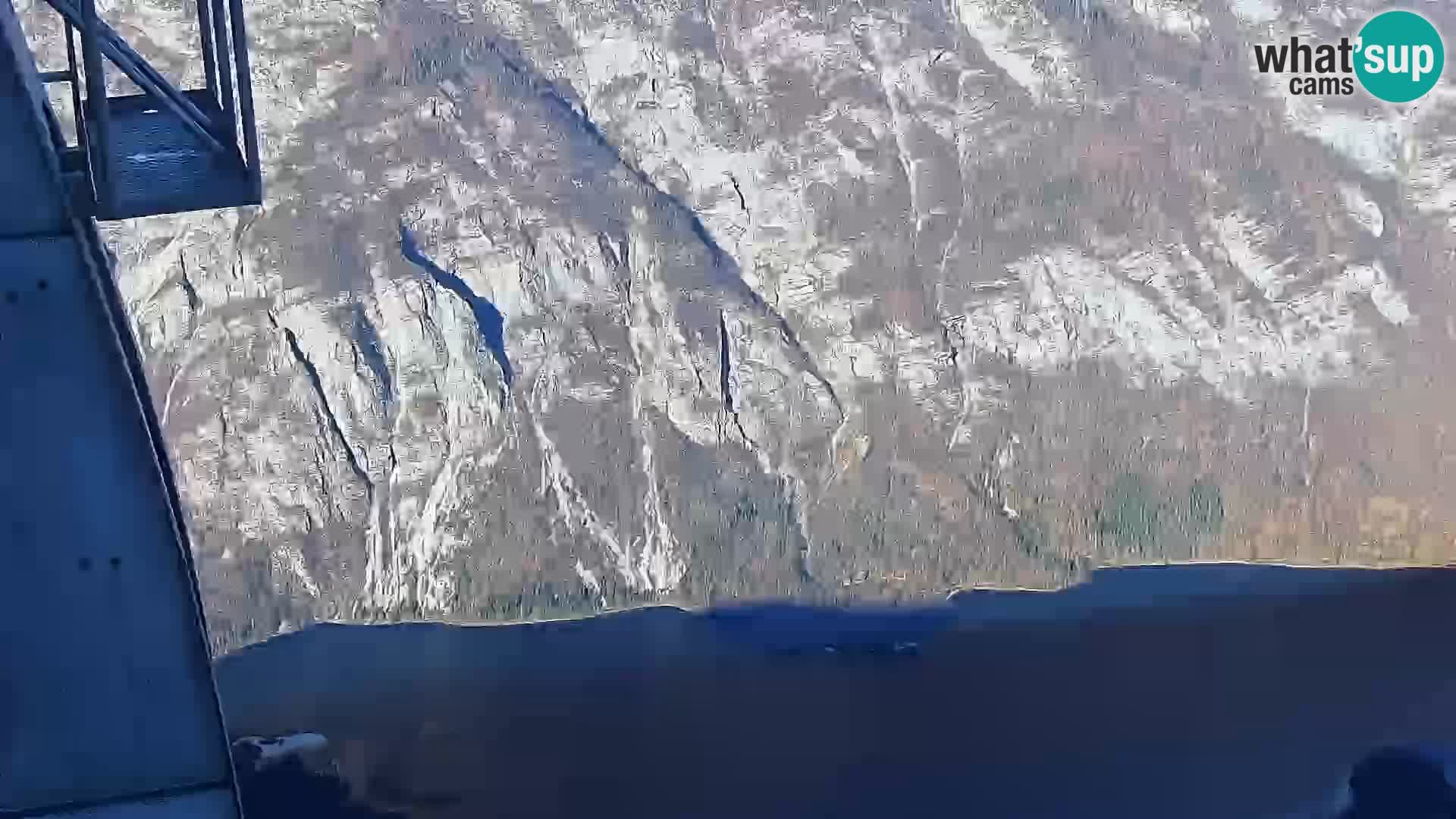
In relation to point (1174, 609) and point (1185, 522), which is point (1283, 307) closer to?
point (1185, 522)

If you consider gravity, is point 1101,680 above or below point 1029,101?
below

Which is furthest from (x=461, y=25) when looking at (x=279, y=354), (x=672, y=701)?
(x=672, y=701)

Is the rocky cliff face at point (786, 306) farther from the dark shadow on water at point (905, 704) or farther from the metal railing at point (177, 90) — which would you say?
the metal railing at point (177, 90)

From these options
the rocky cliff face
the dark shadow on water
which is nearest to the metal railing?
the dark shadow on water

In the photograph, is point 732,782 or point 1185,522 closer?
point 732,782

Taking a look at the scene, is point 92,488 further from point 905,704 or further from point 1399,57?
point 1399,57

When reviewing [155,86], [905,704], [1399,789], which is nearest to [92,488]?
[155,86]

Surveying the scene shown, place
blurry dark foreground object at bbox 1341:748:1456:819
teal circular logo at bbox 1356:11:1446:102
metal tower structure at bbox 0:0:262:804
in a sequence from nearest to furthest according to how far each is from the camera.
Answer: metal tower structure at bbox 0:0:262:804
blurry dark foreground object at bbox 1341:748:1456:819
teal circular logo at bbox 1356:11:1446:102

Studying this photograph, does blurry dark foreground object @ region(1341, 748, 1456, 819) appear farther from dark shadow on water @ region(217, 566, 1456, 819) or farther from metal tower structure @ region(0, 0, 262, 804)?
metal tower structure @ region(0, 0, 262, 804)
